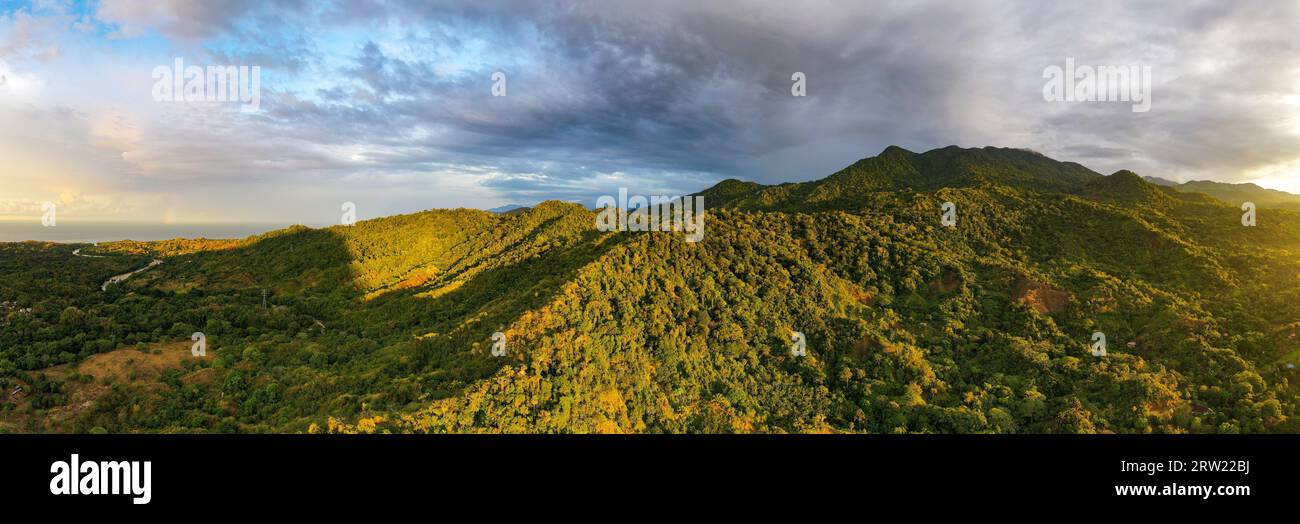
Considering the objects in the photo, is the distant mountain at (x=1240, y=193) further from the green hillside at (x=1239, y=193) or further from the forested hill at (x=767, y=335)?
the forested hill at (x=767, y=335)

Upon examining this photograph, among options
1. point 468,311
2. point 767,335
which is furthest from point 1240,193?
point 468,311

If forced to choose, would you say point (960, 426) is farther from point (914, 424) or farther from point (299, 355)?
point (299, 355)

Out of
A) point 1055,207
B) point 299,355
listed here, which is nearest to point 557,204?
point 299,355

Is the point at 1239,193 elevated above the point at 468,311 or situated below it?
above

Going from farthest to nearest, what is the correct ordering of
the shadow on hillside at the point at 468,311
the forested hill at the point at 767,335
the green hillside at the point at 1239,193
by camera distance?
the green hillside at the point at 1239,193 → the shadow on hillside at the point at 468,311 → the forested hill at the point at 767,335

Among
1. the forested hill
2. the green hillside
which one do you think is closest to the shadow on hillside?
the forested hill

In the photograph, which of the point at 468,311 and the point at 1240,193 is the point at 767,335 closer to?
the point at 468,311

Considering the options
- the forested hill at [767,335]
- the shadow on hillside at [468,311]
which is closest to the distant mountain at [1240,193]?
the forested hill at [767,335]

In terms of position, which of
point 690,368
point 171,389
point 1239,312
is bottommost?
point 171,389

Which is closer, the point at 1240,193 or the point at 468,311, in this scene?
the point at 468,311
